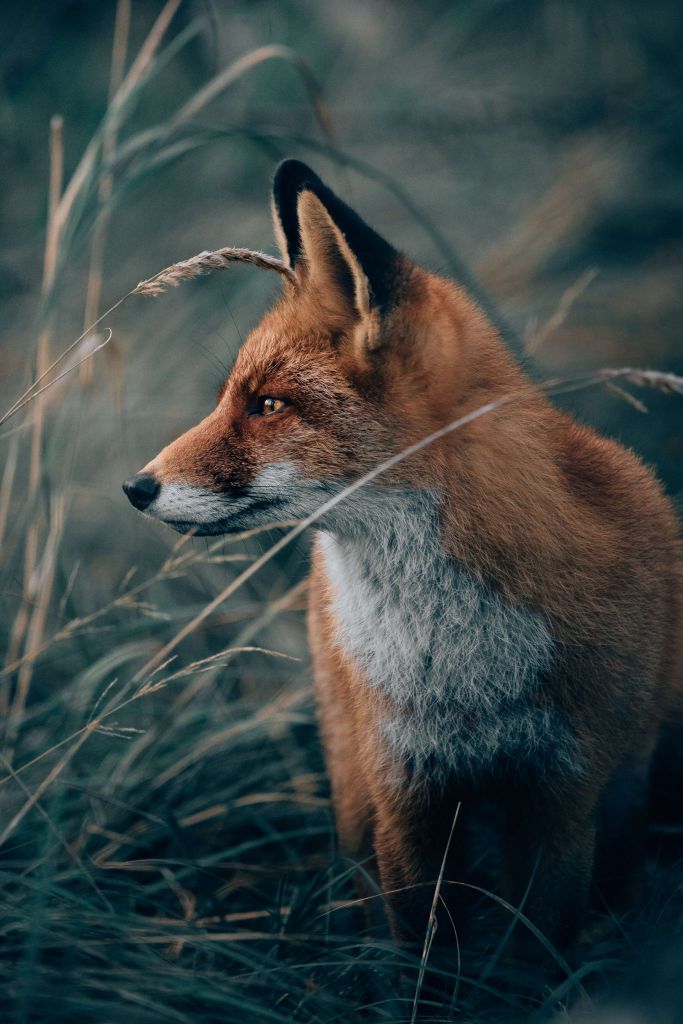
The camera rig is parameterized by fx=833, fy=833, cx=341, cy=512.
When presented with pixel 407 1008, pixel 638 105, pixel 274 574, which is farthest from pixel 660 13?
pixel 407 1008

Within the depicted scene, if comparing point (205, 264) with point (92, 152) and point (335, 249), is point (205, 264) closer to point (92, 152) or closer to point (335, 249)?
point (335, 249)

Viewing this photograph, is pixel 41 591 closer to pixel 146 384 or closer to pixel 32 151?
pixel 146 384

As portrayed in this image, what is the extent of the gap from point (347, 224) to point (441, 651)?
0.92 metres

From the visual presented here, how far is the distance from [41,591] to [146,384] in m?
2.10

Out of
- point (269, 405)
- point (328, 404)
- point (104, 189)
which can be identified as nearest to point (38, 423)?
point (104, 189)

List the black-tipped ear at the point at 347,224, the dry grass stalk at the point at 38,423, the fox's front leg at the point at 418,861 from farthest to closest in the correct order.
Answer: the dry grass stalk at the point at 38,423
the fox's front leg at the point at 418,861
the black-tipped ear at the point at 347,224

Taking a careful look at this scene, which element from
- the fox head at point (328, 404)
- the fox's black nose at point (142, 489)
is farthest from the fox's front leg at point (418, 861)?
the fox's black nose at point (142, 489)

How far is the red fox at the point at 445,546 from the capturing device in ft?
5.83

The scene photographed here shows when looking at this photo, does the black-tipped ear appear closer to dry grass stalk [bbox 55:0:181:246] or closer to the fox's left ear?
the fox's left ear

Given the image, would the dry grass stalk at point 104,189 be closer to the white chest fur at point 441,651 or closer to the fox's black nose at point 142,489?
the fox's black nose at point 142,489

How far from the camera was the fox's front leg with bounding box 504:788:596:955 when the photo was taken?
73.1 inches

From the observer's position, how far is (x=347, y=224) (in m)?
1.67

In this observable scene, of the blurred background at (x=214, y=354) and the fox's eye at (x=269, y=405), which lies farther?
the blurred background at (x=214, y=354)

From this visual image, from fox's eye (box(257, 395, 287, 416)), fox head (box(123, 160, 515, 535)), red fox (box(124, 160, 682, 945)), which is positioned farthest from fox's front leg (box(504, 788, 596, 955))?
fox's eye (box(257, 395, 287, 416))
